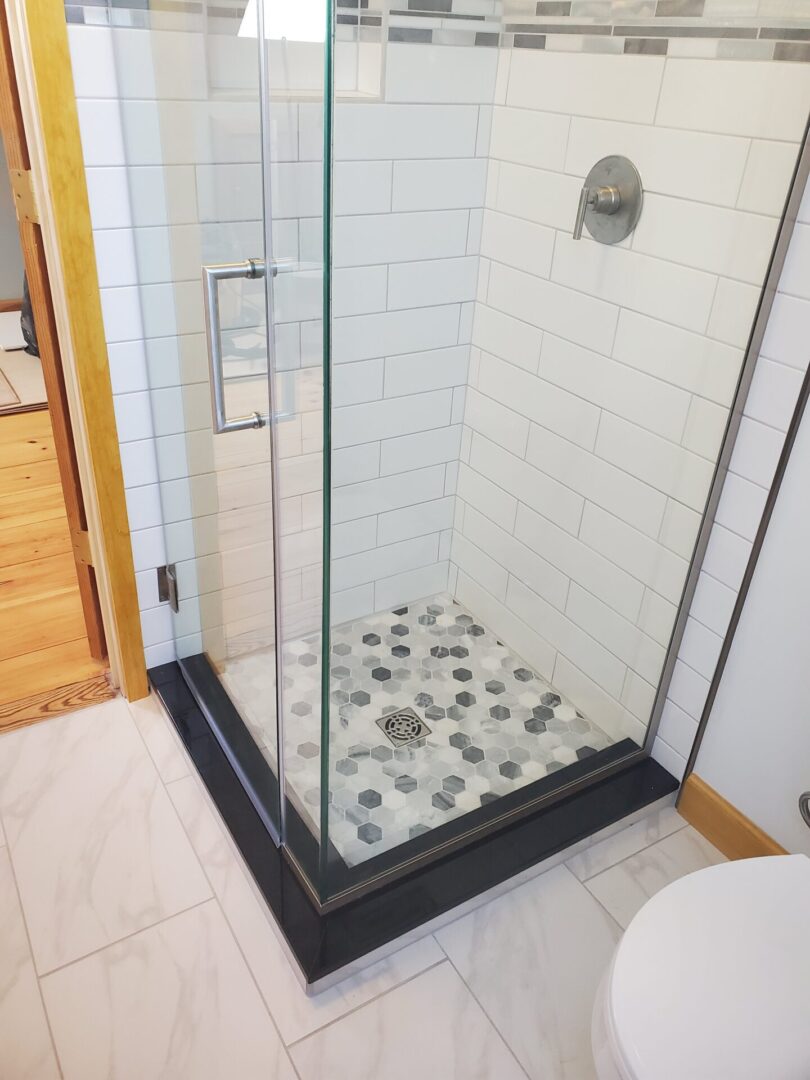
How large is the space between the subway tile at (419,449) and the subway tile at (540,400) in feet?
0.52

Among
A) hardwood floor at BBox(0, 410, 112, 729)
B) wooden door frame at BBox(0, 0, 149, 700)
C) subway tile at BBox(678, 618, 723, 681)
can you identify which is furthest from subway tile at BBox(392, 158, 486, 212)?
hardwood floor at BBox(0, 410, 112, 729)

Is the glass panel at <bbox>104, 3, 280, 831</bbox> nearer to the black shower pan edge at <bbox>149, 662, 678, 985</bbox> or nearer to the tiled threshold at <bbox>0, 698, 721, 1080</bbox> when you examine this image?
the black shower pan edge at <bbox>149, 662, 678, 985</bbox>

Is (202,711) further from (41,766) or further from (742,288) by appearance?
(742,288)

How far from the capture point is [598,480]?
1.87 metres

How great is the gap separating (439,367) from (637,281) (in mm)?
591

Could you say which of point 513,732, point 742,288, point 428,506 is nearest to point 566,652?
point 513,732

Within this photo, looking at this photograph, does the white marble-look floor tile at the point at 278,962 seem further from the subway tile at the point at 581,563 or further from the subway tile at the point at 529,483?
the subway tile at the point at 529,483

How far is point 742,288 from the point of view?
56.9 inches

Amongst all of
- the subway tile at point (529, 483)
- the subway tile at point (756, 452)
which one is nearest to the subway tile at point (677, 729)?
the subway tile at point (529, 483)

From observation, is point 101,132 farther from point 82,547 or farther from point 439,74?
point 82,547

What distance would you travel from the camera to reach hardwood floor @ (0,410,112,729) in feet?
6.68

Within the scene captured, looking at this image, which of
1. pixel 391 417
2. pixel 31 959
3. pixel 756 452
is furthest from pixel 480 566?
pixel 31 959

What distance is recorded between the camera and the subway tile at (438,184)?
6.08ft

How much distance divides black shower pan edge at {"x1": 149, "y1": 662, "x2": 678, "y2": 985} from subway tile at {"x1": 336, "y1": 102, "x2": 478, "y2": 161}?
1.28 metres
